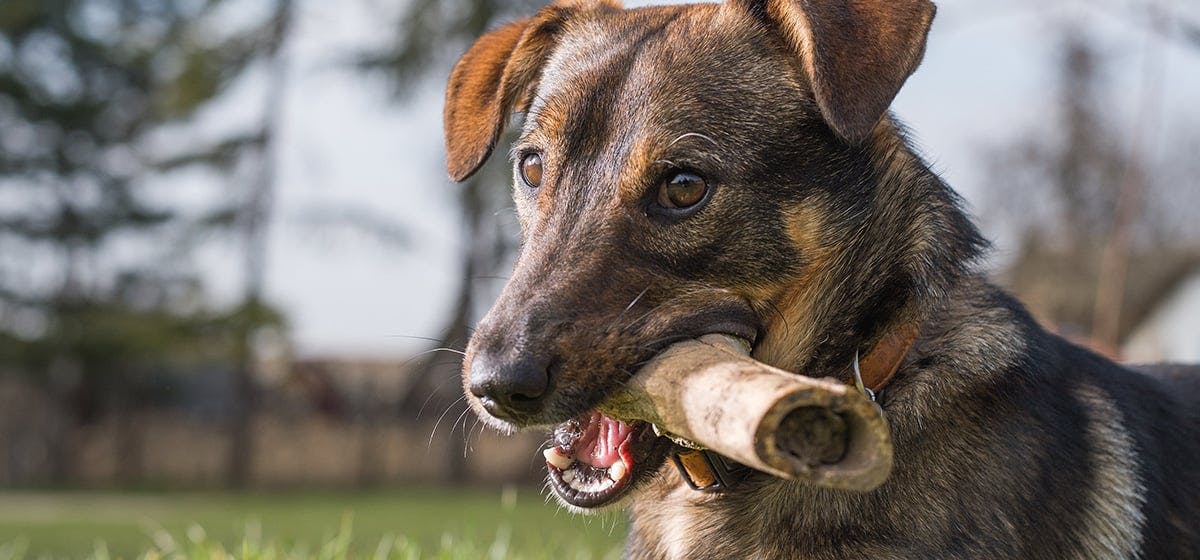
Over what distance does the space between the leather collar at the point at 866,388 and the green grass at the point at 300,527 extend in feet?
1.56

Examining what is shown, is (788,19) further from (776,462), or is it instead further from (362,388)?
(362,388)

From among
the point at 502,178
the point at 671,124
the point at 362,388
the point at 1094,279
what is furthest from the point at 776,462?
the point at 362,388

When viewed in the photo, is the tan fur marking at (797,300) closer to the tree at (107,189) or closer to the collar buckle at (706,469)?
the collar buckle at (706,469)

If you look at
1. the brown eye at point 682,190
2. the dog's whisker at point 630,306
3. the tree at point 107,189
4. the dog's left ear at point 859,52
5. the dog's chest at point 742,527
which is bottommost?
the tree at point 107,189

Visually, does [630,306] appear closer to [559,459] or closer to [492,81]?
[559,459]

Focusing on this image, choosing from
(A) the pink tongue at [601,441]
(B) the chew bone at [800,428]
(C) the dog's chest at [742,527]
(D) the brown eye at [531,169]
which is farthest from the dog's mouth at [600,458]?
(D) the brown eye at [531,169]

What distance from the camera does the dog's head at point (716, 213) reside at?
2.97 meters

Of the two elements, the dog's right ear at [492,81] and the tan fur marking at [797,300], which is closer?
the tan fur marking at [797,300]

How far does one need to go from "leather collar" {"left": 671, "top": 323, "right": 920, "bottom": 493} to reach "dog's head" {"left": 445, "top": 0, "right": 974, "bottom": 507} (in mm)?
86

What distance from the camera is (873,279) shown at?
3270 millimetres

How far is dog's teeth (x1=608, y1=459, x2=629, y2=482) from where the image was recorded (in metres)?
3.08

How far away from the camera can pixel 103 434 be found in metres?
32.2

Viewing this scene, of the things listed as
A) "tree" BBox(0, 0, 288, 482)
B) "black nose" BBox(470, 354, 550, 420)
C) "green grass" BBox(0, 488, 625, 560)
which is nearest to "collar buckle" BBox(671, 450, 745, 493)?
"green grass" BBox(0, 488, 625, 560)

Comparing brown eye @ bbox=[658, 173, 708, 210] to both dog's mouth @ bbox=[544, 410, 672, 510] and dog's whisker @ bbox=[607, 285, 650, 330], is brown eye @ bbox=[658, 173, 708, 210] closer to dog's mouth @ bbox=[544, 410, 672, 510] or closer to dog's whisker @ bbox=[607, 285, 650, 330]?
dog's whisker @ bbox=[607, 285, 650, 330]
